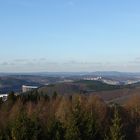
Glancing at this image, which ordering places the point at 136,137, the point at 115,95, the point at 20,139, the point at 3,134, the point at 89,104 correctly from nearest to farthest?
the point at 20,139 → the point at 3,134 → the point at 136,137 → the point at 89,104 → the point at 115,95

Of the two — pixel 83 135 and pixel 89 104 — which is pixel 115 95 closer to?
pixel 89 104

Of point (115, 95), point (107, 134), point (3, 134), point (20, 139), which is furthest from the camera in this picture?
point (115, 95)

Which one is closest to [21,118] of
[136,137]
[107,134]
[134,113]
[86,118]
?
[86,118]

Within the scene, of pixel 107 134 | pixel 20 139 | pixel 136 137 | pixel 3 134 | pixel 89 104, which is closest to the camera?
pixel 20 139

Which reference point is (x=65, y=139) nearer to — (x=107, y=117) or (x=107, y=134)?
(x=107, y=134)

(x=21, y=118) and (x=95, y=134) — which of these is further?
(x=95, y=134)

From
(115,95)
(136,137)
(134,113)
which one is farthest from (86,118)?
(115,95)

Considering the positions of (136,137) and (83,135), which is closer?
(83,135)

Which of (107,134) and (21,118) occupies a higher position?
(21,118)

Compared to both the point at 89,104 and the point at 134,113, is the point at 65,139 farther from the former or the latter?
the point at 134,113
